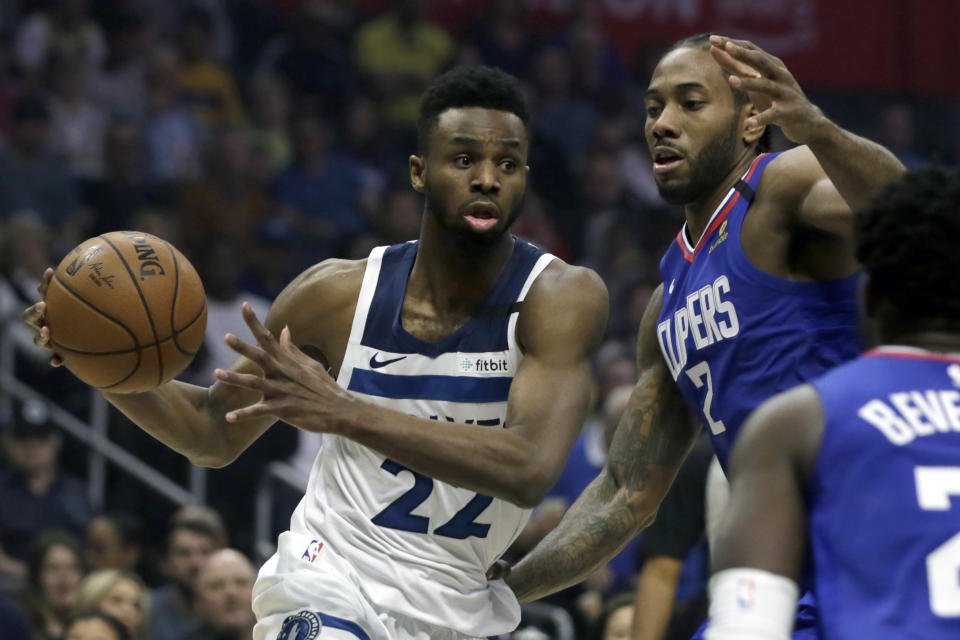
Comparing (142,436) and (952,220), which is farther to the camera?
(142,436)

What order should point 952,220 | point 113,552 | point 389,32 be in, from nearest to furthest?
Result: point 952,220 → point 113,552 → point 389,32

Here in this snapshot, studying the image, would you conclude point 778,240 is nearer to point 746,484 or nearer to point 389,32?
point 746,484

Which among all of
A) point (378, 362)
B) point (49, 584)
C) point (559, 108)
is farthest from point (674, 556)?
point (559, 108)

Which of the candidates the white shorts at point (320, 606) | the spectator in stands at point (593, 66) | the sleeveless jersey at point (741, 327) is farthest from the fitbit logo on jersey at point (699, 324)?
the spectator in stands at point (593, 66)

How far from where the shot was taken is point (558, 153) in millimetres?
12406

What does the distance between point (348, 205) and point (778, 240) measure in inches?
308

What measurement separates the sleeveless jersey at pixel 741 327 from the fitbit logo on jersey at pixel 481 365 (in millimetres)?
538

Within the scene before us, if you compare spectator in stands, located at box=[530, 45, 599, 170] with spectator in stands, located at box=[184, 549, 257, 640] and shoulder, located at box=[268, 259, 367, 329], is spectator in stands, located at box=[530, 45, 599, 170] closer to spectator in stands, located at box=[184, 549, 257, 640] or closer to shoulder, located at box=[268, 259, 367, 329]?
spectator in stands, located at box=[184, 549, 257, 640]

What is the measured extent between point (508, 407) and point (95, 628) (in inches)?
126

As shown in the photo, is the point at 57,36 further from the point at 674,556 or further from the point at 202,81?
the point at 674,556

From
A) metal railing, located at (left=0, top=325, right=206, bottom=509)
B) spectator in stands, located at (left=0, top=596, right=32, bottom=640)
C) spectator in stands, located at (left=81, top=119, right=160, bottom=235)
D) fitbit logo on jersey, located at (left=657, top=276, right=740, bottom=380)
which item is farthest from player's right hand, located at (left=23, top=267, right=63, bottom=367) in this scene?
spectator in stands, located at (left=81, top=119, right=160, bottom=235)

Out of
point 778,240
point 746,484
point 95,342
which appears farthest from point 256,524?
point 746,484

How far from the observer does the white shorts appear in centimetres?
376

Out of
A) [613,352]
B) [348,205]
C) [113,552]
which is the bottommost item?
[113,552]
